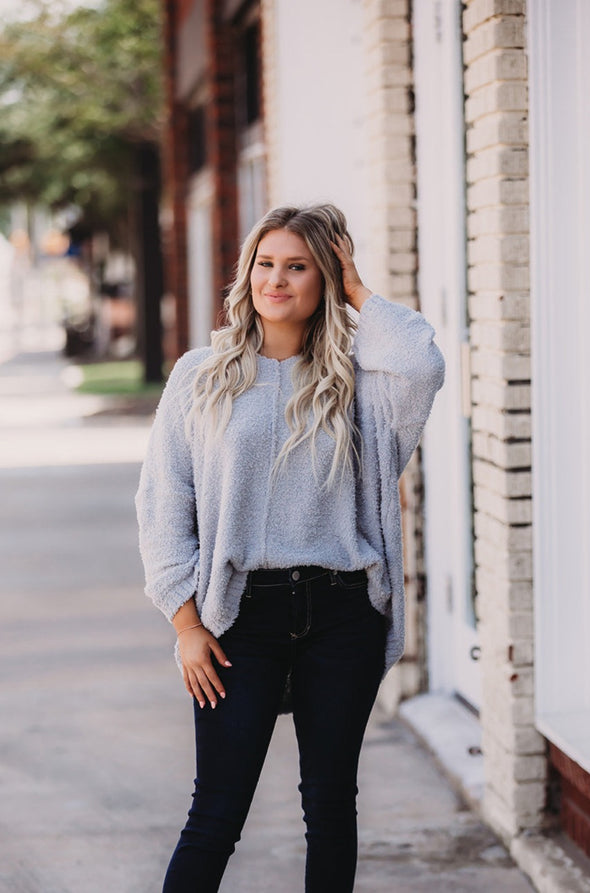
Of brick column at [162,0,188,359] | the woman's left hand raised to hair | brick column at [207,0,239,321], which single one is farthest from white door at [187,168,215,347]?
the woman's left hand raised to hair

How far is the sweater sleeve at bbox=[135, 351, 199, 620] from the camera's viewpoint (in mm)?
2844

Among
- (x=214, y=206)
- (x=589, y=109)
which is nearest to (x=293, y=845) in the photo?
(x=589, y=109)

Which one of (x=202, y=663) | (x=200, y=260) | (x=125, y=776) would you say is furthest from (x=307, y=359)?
(x=200, y=260)

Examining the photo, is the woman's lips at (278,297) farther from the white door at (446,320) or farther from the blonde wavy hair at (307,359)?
the white door at (446,320)

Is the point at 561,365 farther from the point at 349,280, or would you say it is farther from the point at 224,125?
the point at 224,125

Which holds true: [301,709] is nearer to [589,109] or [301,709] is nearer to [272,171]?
[589,109]

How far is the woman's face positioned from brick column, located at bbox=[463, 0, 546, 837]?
1104 millimetres

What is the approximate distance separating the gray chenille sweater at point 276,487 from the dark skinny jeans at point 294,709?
2.1 inches

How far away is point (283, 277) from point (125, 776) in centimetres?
252

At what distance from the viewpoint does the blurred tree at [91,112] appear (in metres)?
20.1

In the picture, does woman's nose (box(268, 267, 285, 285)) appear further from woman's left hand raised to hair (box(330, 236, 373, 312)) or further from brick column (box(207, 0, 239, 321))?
brick column (box(207, 0, 239, 321))

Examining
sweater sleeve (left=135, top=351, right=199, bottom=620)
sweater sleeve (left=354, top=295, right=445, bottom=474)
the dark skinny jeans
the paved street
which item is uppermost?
sweater sleeve (left=354, top=295, right=445, bottom=474)

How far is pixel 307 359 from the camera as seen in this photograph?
9.52 feet

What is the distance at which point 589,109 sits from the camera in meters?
3.67
